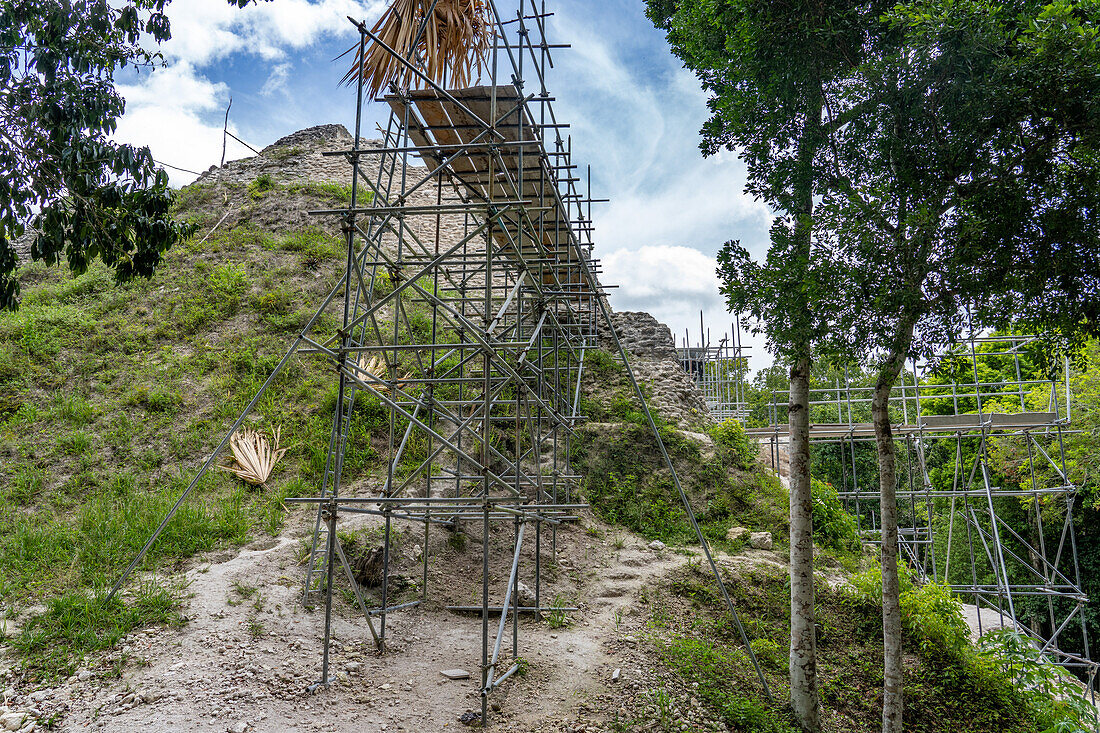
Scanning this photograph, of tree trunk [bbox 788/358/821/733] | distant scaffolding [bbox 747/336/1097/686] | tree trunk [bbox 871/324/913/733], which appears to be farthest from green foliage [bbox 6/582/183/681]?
distant scaffolding [bbox 747/336/1097/686]

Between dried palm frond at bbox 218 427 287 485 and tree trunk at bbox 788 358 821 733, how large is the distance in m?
6.58

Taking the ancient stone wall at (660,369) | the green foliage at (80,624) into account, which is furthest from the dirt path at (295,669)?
the ancient stone wall at (660,369)

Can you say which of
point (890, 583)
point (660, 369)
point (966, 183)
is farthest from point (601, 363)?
point (966, 183)

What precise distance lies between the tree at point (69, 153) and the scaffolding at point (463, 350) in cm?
168

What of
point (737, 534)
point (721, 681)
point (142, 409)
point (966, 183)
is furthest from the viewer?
point (737, 534)

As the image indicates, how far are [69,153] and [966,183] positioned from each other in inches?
260

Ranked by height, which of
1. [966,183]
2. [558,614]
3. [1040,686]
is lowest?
[1040,686]

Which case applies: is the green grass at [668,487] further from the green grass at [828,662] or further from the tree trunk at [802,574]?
the tree trunk at [802,574]

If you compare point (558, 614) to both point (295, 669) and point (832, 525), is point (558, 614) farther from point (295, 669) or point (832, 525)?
point (832, 525)

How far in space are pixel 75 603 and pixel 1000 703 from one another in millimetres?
8813

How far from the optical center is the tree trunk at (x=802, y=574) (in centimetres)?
572

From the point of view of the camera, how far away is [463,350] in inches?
232

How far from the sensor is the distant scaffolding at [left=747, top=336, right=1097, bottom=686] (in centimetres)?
1151

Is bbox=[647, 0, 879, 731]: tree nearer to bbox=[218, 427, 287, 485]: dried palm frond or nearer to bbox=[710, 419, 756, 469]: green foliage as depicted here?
bbox=[710, 419, 756, 469]: green foliage
